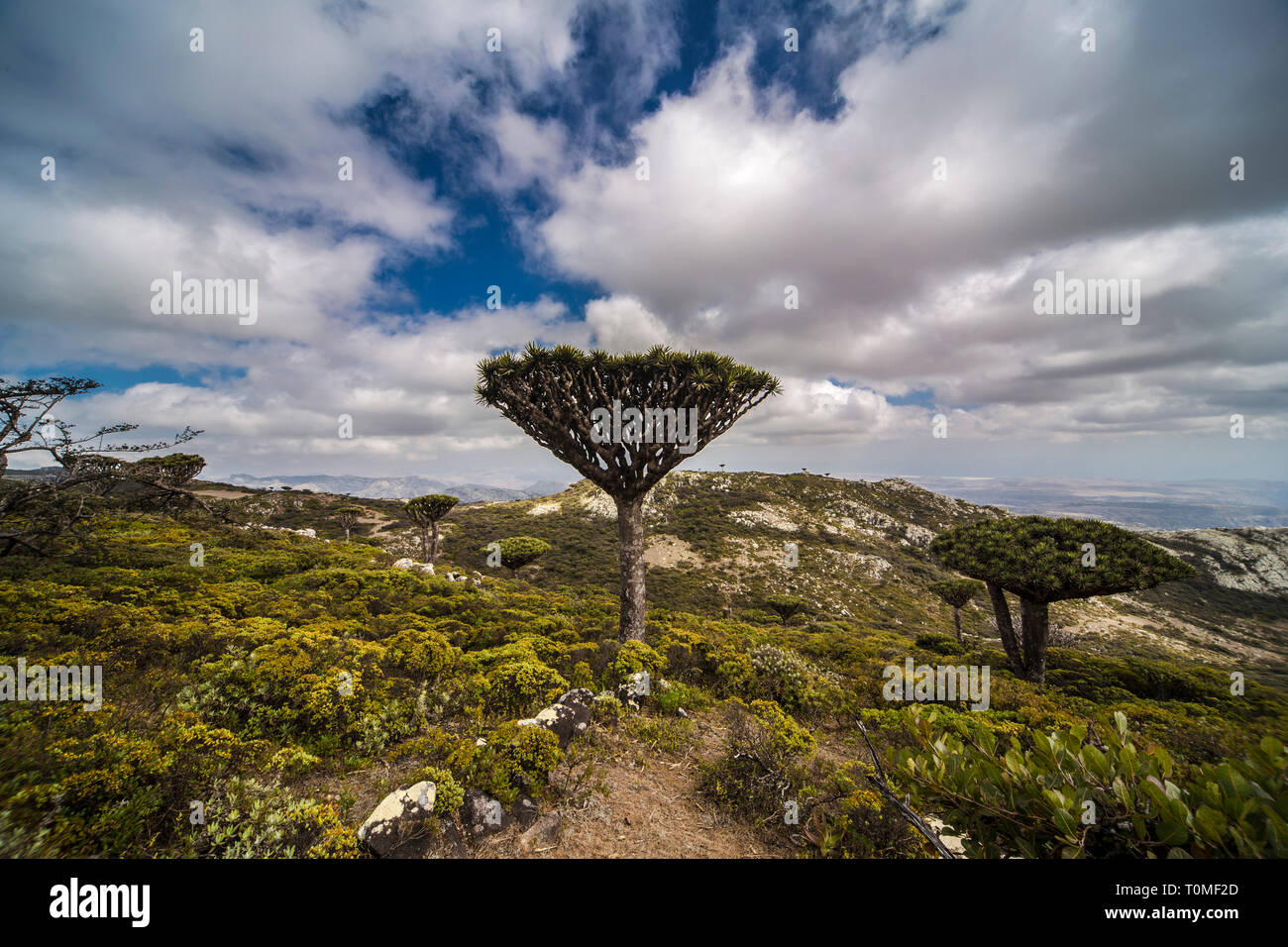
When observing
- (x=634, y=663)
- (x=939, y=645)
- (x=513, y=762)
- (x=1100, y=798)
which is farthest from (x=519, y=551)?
(x=1100, y=798)

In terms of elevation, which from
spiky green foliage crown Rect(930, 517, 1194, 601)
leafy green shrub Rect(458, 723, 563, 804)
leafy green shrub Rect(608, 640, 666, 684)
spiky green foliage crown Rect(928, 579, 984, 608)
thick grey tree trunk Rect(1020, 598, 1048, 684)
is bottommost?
spiky green foliage crown Rect(928, 579, 984, 608)

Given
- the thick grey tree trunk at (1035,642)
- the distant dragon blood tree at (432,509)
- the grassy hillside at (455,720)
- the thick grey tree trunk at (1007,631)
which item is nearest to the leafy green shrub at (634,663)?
the grassy hillside at (455,720)

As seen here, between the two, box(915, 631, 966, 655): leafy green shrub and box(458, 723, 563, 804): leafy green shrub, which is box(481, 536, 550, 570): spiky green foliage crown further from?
box(458, 723, 563, 804): leafy green shrub

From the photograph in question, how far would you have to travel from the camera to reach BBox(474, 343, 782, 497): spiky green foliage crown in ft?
32.1

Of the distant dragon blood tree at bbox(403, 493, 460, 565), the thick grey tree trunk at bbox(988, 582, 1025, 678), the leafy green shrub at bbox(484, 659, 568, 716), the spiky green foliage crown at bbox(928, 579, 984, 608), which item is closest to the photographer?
the leafy green shrub at bbox(484, 659, 568, 716)

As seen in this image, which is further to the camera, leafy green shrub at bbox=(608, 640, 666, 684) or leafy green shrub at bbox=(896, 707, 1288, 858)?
leafy green shrub at bbox=(608, 640, 666, 684)

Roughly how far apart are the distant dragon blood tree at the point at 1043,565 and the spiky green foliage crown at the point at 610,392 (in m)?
8.36

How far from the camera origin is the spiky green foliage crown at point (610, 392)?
9773 millimetres

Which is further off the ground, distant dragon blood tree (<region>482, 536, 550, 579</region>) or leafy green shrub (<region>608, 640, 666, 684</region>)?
leafy green shrub (<region>608, 640, 666, 684</region>)

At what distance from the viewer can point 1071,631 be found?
34.5m

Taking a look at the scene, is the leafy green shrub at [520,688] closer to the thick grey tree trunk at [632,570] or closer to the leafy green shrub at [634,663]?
the leafy green shrub at [634,663]

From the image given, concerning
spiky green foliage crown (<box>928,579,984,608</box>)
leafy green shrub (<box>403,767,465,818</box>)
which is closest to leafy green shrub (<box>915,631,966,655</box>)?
spiky green foliage crown (<box>928,579,984,608</box>)

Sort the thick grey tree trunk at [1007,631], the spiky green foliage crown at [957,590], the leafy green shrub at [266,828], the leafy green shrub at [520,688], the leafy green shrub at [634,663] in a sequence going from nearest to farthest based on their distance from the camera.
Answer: the leafy green shrub at [266,828], the leafy green shrub at [520,688], the leafy green shrub at [634,663], the thick grey tree trunk at [1007,631], the spiky green foliage crown at [957,590]
